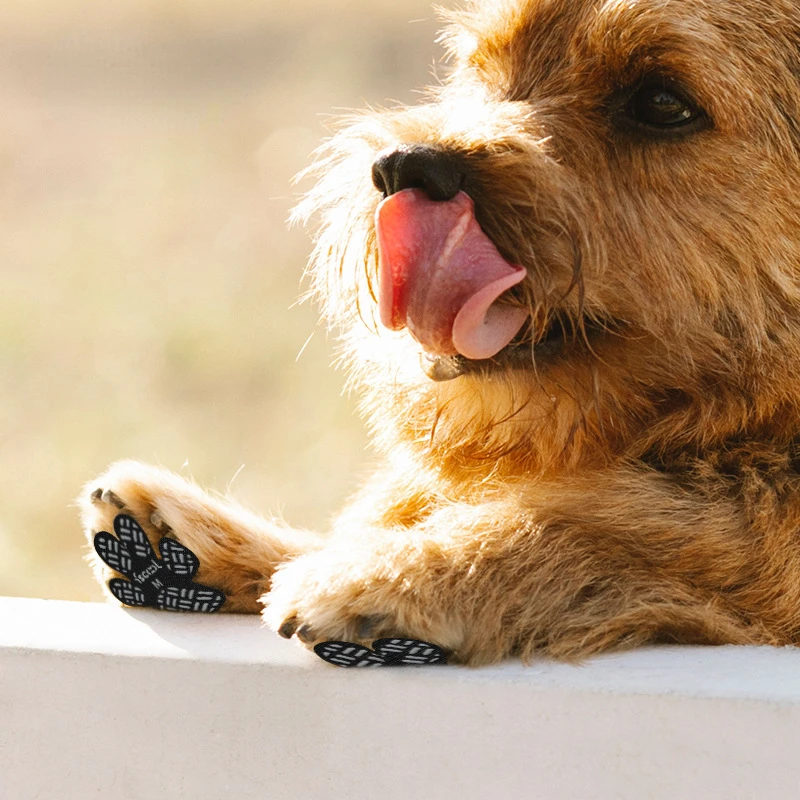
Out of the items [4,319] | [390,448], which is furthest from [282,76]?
[390,448]

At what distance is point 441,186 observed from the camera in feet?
8.11

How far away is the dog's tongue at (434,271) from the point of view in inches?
95.5

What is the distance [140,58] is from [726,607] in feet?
44.7

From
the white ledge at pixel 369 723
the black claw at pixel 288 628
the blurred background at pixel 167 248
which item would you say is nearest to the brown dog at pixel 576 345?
the black claw at pixel 288 628

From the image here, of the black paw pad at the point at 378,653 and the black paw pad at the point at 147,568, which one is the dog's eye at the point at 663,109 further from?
the black paw pad at the point at 147,568

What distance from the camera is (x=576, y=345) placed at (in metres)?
2.62

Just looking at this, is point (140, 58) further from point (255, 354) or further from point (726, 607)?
point (726, 607)

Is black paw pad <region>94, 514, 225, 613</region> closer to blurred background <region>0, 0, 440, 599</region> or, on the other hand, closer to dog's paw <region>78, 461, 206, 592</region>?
dog's paw <region>78, 461, 206, 592</region>

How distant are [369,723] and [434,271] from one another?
32.4 inches

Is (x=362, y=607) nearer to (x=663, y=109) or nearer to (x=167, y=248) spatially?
(x=663, y=109)

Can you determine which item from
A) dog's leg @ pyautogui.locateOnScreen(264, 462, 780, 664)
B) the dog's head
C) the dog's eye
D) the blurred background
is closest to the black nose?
the dog's head

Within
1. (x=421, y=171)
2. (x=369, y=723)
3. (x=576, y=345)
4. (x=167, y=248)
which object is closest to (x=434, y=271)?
(x=421, y=171)

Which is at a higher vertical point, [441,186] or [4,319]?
[441,186]

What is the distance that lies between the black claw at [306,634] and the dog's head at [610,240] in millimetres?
586
